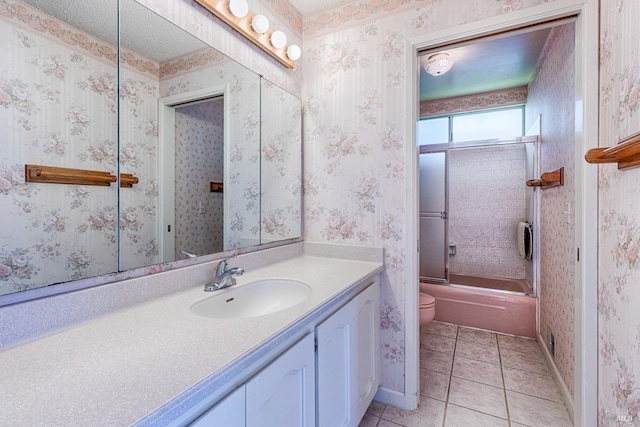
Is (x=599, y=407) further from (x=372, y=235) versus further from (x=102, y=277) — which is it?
(x=102, y=277)

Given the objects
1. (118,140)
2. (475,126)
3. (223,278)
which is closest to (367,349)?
(223,278)

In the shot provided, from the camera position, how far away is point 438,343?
2.30m

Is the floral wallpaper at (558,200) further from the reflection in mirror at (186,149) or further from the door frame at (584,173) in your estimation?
the reflection in mirror at (186,149)

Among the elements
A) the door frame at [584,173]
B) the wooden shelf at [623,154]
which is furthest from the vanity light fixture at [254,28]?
the wooden shelf at [623,154]

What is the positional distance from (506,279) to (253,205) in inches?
119

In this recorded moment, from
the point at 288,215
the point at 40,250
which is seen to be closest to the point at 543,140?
the point at 288,215

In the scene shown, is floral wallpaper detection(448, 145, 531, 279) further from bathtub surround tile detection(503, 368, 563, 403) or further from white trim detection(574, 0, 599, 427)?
white trim detection(574, 0, 599, 427)

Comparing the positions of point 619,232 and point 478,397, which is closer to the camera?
point 619,232

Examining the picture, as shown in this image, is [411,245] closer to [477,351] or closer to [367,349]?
[367,349]

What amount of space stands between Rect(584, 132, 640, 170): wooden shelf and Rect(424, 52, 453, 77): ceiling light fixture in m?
1.70

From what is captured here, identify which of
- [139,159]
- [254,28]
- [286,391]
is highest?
[254,28]

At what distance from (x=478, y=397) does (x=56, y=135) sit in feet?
7.41

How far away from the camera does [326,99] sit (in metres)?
1.77

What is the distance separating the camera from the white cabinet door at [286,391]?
2.32 ft
